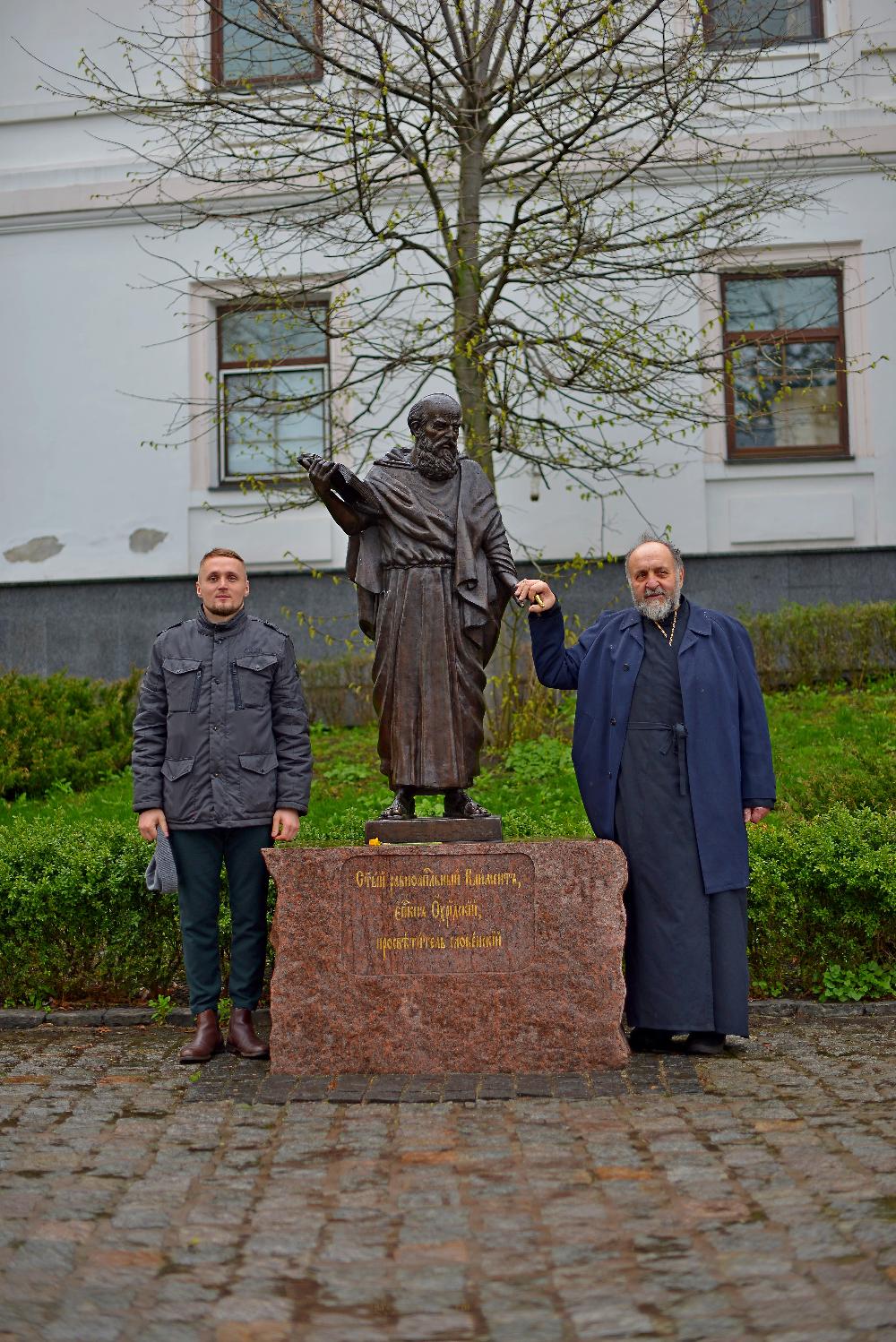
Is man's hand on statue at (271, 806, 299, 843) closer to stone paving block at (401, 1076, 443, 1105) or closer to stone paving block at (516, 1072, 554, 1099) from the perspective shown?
stone paving block at (401, 1076, 443, 1105)

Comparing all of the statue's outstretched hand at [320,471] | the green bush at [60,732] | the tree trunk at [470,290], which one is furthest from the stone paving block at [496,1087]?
the green bush at [60,732]

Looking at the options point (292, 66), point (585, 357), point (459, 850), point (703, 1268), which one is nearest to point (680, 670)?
point (459, 850)

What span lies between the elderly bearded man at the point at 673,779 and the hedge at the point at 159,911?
3.03 feet

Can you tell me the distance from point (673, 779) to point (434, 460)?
5.27ft

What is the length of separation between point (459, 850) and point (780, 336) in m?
7.06

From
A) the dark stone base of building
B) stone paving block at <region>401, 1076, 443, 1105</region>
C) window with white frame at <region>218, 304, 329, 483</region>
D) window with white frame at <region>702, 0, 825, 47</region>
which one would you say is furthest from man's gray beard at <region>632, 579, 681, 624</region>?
window with white frame at <region>218, 304, 329, 483</region>

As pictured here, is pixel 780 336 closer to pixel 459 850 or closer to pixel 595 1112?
pixel 459 850

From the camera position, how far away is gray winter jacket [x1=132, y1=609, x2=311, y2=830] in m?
5.74

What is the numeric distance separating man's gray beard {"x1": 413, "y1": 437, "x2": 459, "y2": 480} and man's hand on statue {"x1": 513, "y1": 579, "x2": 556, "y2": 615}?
0.56 metres

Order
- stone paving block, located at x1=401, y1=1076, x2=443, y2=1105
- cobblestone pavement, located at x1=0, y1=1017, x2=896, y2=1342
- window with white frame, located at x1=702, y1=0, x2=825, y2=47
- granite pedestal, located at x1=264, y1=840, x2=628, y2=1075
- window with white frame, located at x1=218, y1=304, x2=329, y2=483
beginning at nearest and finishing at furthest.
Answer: cobblestone pavement, located at x1=0, y1=1017, x2=896, y2=1342 < stone paving block, located at x1=401, y1=1076, x2=443, y2=1105 < granite pedestal, located at x1=264, y1=840, x2=628, y2=1075 < window with white frame, located at x1=702, y1=0, x2=825, y2=47 < window with white frame, located at x1=218, y1=304, x2=329, y2=483

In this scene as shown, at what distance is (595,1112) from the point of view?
488cm

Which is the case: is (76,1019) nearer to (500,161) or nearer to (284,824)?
(284,824)

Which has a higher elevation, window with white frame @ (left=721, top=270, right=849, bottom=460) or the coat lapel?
window with white frame @ (left=721, top=270, right=849, bottom=460)

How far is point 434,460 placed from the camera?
591cm
